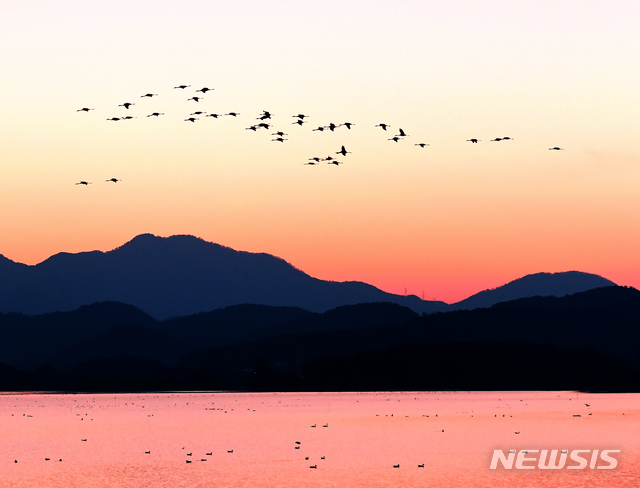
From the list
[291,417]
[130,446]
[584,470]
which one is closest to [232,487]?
[584,470]

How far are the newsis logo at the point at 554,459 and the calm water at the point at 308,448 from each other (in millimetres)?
1425

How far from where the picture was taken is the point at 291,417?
166m

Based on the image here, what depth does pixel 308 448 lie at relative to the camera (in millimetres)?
102000

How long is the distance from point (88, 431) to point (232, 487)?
73.1 m

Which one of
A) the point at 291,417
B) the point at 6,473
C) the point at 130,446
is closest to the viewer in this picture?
the point at 6,473

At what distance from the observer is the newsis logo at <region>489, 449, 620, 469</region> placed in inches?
3226

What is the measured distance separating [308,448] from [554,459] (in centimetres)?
2690

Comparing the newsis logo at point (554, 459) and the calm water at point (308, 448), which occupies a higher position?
the calm water at point (308, 448)

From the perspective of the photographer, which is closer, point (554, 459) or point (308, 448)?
point (554, 459)

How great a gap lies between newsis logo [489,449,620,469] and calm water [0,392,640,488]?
1.43 meters

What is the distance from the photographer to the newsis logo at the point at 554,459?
81.9 metres

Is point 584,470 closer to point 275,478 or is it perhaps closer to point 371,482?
point 371,482

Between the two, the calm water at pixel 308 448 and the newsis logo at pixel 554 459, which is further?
the newsis logo at pixel 554 459

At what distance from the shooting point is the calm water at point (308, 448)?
75.1 metres
